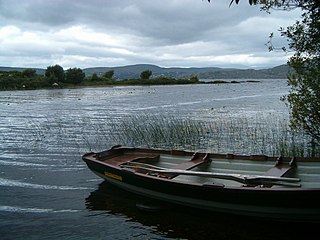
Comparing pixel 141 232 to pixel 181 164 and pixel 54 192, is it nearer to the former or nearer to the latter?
pixel 181 164

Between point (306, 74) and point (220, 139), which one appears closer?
point (306, 74)

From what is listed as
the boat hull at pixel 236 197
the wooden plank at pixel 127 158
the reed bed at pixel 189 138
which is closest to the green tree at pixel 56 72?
the reed bed at pixel 189 138

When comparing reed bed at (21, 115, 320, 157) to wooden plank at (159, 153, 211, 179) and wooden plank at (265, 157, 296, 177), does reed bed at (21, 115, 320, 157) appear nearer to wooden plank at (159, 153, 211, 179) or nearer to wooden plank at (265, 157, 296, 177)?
wooden plank at (265, 157, 296, 177)

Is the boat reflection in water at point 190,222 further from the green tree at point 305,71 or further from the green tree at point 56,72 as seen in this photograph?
the green tree at point 56,72

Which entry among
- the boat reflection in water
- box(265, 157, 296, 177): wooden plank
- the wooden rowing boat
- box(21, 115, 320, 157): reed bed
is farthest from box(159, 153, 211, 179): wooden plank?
box(21, 115, 320, 157): reed bed

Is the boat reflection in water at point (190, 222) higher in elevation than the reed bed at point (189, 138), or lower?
lower

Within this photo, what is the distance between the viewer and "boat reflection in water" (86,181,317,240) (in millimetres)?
8695

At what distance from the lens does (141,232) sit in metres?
9.12

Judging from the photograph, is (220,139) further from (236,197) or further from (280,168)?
(236,197)

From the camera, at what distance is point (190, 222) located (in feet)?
31.1

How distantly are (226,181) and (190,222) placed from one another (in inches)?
63.6

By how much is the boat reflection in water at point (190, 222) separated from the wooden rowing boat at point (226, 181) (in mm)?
277

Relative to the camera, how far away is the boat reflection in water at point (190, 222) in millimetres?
8695

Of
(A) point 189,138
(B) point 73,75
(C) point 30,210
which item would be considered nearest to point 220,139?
(A) point 189,138
